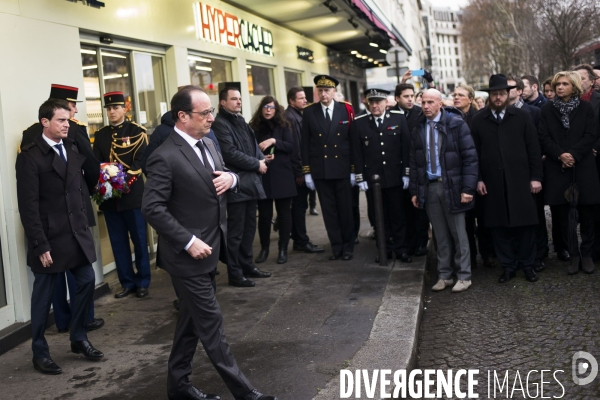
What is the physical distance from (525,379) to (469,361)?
0.57 metres

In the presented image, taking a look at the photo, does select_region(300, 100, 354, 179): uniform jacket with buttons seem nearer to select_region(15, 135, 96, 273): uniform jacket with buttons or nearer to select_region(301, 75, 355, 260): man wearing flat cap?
select_region(301, 75, 355, 260): man wearing flat cap

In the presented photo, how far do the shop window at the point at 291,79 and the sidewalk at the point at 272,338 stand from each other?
963 centimetres

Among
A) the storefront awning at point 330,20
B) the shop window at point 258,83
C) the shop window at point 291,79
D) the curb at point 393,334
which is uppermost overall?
the storefront awning at point 330,20

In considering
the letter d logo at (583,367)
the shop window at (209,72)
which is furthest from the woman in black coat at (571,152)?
the shop window at (209,72)

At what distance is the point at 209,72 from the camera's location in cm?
1270

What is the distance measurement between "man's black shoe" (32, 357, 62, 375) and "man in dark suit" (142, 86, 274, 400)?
1.37 meters

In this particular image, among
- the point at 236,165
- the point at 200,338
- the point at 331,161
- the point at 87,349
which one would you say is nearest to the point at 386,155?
the point at 331,161

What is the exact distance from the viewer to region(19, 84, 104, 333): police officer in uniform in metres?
6.56

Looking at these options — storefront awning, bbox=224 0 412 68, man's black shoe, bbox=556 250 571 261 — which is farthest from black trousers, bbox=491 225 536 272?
storefront awning, bbox=224 0 412 68

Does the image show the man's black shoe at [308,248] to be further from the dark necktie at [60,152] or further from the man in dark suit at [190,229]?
the man in dark suit at [190,229]

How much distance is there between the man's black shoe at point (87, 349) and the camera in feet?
19.3

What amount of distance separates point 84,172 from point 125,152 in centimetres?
141

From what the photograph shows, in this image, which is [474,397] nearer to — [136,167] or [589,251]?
[589,251]

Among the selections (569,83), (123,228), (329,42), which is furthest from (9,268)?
(329,42)
